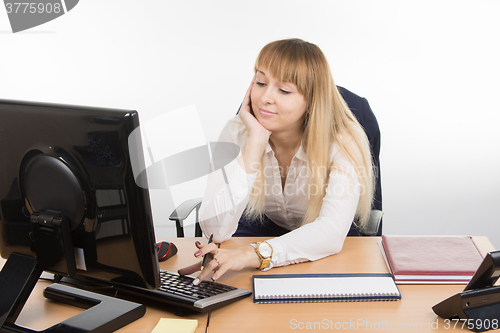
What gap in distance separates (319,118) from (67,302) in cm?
107

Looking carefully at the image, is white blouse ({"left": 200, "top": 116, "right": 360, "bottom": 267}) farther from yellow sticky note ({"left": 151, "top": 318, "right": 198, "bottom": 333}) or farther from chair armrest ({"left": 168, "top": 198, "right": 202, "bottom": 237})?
yellow sticky note ({"left": 151, "top": 318, "right": 198, "bottom": 333})

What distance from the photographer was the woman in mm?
1468

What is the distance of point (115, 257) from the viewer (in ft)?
3.00

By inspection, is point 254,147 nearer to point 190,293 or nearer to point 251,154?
point 251,154

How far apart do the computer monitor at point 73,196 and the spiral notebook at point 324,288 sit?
12.8 inches

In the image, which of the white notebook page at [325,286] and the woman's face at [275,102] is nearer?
the white notebook page at [325,286]

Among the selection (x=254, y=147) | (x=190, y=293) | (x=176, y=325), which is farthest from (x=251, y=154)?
(x=176, y=325)

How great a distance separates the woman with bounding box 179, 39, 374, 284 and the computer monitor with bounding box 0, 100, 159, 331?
0.60 m

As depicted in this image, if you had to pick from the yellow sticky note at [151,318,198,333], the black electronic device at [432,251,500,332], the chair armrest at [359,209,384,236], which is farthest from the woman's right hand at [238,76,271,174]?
the black electronic device at [432,251,500,332]

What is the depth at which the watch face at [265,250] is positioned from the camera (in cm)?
125

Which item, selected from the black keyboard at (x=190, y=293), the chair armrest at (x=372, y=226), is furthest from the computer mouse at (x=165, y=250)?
the chair armrest at (x=372, y=226)

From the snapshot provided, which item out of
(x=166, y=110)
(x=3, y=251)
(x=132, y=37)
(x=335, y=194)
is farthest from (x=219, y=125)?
(x=3, y=251)

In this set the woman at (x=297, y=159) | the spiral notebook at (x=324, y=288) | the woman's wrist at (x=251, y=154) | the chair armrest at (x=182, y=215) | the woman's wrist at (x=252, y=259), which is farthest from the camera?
the chair armrest at (x=182, y=215)

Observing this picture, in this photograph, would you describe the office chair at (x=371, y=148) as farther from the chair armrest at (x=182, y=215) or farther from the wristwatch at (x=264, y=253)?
the wristwatch at (x=264, y=253)
